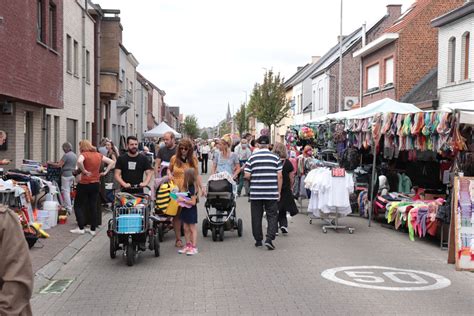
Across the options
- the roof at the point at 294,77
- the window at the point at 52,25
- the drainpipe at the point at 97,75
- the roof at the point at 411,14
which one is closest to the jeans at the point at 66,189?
the window at the point at 52,25

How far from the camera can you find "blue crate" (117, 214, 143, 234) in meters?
8.62

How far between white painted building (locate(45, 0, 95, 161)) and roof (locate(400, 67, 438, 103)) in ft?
46.0

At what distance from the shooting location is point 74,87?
2267 centimetres

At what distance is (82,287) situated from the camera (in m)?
7.48

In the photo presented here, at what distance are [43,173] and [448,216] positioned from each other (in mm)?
8831

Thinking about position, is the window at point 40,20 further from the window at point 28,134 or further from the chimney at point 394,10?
the chimney at point 394,10

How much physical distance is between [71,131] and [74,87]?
5.35ft

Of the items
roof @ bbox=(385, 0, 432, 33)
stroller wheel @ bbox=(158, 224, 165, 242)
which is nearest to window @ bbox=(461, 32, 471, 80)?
roof @ bbox=(385, 0, 432, 33)

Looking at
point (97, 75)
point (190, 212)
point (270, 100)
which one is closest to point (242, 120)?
point (270, 100)

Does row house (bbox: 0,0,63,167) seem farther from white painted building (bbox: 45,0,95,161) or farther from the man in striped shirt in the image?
the man in striped shirt

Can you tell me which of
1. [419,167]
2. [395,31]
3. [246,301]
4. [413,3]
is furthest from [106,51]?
[246,301]

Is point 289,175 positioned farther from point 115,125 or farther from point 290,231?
point 115,125

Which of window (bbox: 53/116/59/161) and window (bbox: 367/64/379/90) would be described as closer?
window (bbox: 53/116/59/161)

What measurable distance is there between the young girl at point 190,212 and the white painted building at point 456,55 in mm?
14714
